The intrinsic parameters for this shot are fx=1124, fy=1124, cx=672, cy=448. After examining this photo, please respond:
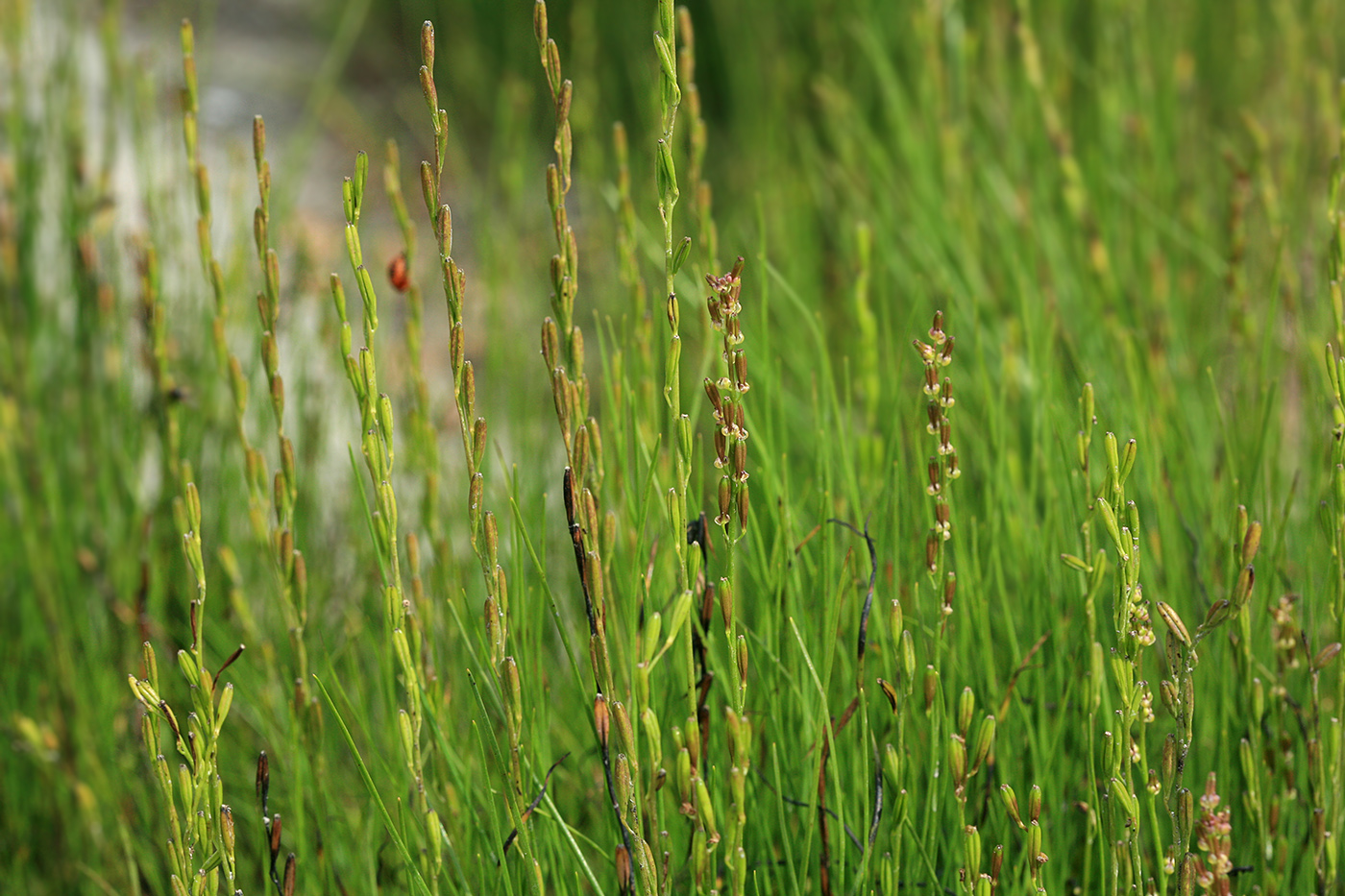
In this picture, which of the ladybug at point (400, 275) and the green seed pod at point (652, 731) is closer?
the green seed pod at point (652, 731)

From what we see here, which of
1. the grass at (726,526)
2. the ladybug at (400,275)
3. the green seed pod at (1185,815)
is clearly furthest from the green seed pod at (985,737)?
the ladybug at (400,275)

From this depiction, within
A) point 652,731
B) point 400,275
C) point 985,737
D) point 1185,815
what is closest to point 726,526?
point 652,731

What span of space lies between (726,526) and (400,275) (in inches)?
24.7

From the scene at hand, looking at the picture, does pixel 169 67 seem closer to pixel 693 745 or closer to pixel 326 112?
pixel 326 112

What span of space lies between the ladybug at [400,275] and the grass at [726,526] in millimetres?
22

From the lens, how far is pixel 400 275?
1.23 m

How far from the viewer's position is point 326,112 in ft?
11.4

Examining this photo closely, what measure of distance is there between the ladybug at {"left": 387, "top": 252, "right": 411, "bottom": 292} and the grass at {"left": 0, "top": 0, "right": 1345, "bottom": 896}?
22mm

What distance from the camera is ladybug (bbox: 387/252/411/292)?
43.8 inches

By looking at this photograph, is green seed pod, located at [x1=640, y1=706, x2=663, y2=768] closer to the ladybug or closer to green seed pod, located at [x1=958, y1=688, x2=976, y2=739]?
green seed pod, located at [x1=958, y1=688, x2=976, y2=739]

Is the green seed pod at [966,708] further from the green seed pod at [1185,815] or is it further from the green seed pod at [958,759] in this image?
the green seed pod at [1185,815]

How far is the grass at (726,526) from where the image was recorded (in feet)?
2.60

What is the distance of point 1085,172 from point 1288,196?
374mm

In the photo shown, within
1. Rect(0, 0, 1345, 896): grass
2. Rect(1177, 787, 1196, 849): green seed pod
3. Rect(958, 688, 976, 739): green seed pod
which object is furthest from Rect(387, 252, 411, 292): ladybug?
Rect(1177, 787, 1196, 849): green seed pod
